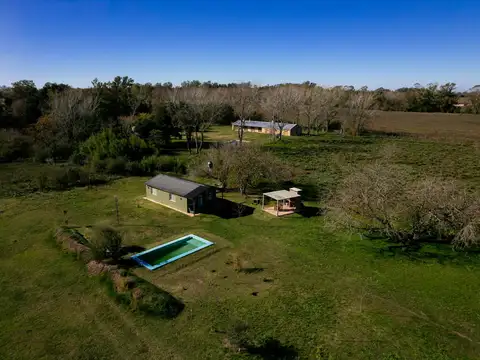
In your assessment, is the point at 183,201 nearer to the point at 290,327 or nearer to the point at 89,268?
the point at 89,268

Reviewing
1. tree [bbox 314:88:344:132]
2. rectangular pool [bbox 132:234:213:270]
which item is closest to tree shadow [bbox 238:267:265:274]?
rectangular pool [bbox 132:234:213:270]

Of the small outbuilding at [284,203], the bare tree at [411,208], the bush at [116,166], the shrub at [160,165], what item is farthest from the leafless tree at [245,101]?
the bare tree at [411,208]

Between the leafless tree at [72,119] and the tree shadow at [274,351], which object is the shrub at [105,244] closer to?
the tree shadow at [274,351]

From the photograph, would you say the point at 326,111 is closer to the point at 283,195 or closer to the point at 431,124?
the point at 431,124

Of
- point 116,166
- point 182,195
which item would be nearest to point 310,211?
point 182,195

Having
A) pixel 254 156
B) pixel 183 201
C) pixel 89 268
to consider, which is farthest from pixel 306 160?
pixel 89 268
